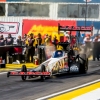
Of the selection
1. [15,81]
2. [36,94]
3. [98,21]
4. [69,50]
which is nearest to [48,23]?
[98,21]

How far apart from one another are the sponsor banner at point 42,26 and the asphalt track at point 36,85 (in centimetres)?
1536

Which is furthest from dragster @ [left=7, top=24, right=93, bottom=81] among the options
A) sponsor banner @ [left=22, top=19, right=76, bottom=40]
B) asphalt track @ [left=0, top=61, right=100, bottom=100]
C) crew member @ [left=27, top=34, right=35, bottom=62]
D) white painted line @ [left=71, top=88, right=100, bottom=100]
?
sponsor banner @ [left=22, top=19, right=76, bottom=40]

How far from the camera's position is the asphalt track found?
10.4 metres

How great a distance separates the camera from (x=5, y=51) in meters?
20.8

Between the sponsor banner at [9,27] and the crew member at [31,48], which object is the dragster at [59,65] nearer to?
the crew member at [31,48]

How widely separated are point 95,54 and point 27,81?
1081cm

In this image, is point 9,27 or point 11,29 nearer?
point 11,29

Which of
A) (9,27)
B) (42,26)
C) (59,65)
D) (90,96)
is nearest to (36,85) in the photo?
(59,65)

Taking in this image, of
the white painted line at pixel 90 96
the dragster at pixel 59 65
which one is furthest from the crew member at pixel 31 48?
the white painted line at pixel 90 96

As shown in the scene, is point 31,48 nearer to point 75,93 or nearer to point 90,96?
point 75,93

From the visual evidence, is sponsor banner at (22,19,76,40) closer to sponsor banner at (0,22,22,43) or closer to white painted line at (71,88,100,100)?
sponsor banner at (0,22,22,43)

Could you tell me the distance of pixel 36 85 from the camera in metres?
12.3

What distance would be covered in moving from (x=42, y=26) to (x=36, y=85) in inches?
744

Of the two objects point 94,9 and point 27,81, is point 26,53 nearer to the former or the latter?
point 27,81
